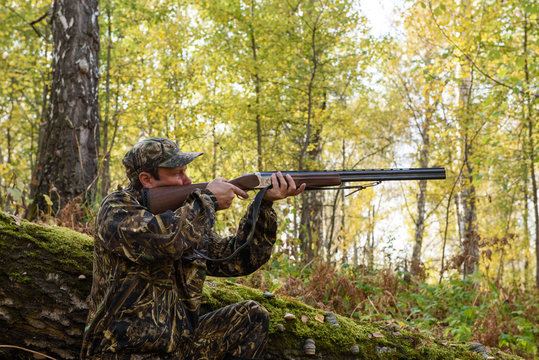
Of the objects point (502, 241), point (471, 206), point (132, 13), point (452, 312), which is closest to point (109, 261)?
point (452, 312)

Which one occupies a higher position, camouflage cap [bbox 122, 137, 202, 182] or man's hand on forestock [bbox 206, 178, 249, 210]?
camouflage cap [bbox 122, 137, 202, 182]

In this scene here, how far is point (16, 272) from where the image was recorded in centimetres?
367

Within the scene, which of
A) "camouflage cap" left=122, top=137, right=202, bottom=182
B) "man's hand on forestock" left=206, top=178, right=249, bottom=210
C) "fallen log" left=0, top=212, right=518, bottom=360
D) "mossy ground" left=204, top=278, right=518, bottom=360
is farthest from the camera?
"mossy ground" left=204, top=278, right=518, bottom=360

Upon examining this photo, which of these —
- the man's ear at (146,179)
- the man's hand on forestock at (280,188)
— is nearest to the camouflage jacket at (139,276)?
the man's ear at (146,179)

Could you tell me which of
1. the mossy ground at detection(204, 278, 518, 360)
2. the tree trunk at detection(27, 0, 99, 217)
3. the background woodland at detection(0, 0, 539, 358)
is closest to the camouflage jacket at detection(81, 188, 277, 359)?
the mossy ground at detection(204, 278, 518, 360)

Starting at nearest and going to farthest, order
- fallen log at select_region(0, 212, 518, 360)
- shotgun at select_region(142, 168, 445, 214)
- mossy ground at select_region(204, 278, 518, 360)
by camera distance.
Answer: fallen log at select_region(0, 212, 518, 360) < shotgun at select_region(142, 168, 445, 214) < mossy ground at select_region(204, 278, 518, 360)

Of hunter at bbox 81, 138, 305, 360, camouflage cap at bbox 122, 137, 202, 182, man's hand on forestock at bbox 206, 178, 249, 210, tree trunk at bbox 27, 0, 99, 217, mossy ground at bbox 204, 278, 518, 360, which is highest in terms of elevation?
tree trunk at bbox 27, 0, 99, 217

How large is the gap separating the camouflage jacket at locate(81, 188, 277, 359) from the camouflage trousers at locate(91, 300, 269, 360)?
228 mm

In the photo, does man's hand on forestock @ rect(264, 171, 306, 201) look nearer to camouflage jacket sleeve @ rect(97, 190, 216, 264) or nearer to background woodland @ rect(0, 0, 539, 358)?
camouflage jacket sleeve @ rect(97, 190, 216, 264)

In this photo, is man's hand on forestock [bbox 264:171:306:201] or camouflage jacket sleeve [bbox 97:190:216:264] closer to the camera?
camouflage jacket sleeve [bbox 97:190:216:264]

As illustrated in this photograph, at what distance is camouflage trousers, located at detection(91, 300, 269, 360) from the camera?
11.5 ft

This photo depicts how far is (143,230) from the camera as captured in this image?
3000mm

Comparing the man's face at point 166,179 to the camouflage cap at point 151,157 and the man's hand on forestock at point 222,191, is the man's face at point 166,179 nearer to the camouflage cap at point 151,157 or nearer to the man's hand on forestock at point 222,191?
the camouflage cap at point 151,157

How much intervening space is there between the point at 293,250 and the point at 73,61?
4.47 m
